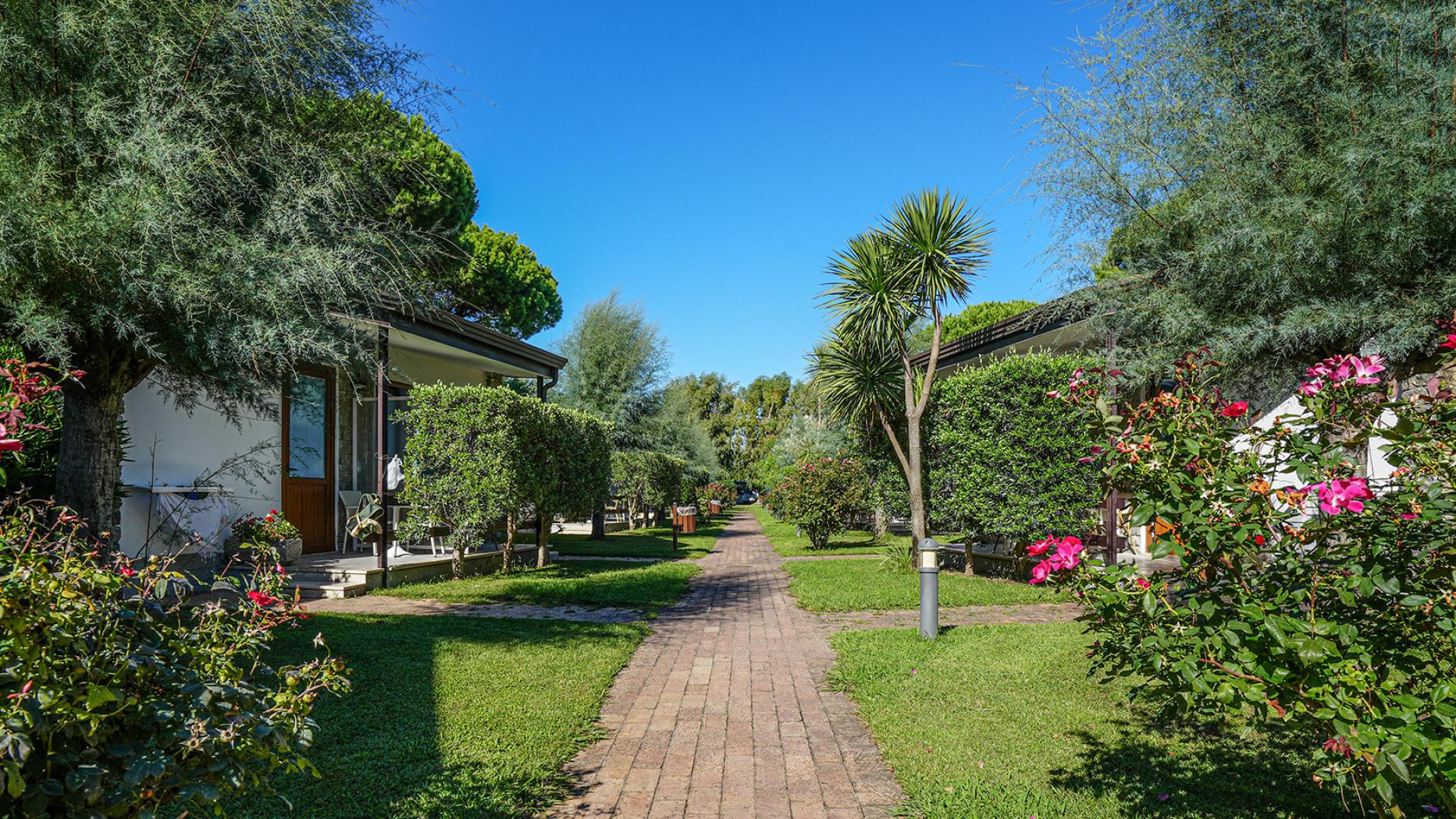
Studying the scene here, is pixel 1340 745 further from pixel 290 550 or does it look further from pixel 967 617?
pixel 290 550

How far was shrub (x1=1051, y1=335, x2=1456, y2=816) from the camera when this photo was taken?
2.16 m

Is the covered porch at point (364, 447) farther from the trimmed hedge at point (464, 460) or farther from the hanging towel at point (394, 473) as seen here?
the trimmed hedge at point (464, 460)

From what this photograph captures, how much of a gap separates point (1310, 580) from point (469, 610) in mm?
8347

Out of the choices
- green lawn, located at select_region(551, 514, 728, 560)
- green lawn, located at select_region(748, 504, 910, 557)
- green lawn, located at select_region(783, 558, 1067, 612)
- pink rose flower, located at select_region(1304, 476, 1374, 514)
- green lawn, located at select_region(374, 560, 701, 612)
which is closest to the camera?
pink rose flower, located at select_region(1304, 476, 1374, 514)

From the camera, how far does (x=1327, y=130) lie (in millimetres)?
5277

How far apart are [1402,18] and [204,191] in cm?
789

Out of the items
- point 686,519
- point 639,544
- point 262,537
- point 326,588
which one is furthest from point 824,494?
point 262,537

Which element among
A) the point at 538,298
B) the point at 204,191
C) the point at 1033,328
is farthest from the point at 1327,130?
the point at 538,298

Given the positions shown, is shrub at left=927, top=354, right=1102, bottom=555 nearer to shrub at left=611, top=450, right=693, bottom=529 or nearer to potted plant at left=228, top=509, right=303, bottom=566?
potted plant at left=228, top=509, right=303, bottom=566

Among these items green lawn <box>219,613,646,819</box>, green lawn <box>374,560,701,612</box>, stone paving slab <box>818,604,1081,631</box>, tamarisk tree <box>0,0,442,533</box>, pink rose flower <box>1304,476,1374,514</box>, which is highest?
tamarisk tree <box>0,0,442,533</box>

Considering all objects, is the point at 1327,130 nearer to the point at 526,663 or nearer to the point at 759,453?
the point at 526,663

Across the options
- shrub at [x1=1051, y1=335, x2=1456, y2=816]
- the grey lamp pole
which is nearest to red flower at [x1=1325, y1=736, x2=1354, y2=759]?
shrub at [x1=1051, y1=335, x2=1456, y2=816]

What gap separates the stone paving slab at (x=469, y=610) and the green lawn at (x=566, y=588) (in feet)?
0.90

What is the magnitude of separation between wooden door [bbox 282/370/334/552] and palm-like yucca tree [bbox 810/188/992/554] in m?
8.25
